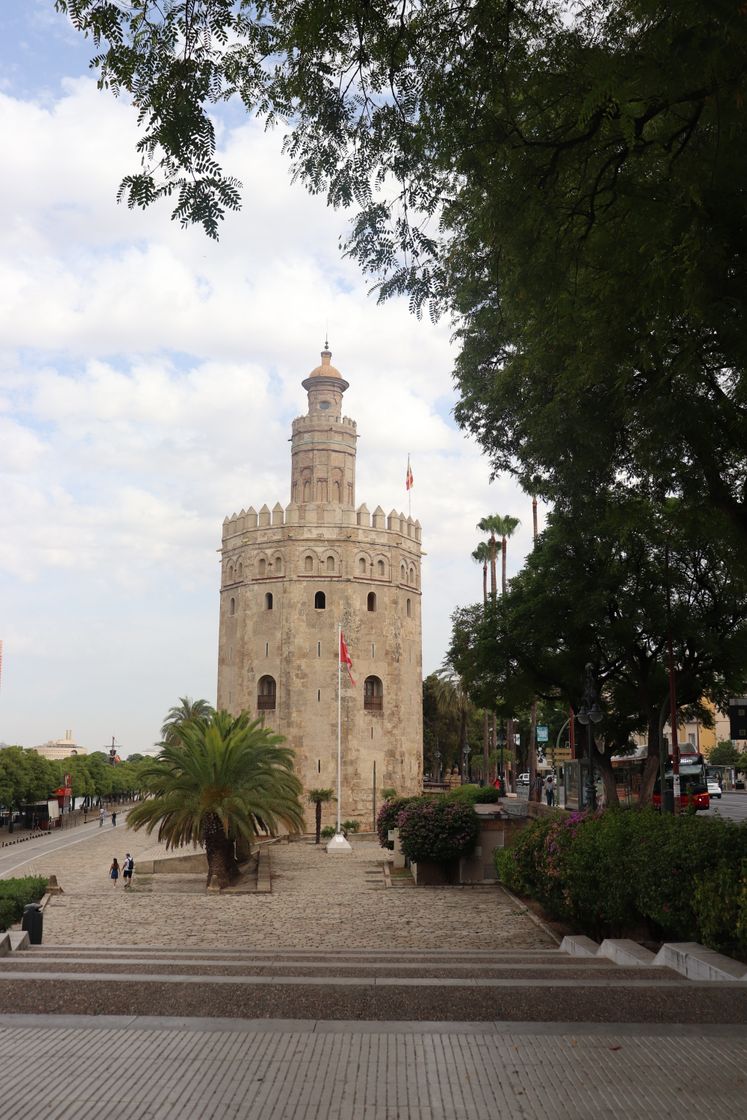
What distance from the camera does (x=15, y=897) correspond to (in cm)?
1441

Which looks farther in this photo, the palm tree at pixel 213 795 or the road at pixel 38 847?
the road at pixel 38 847

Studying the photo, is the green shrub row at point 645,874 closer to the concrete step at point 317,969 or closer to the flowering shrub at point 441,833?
the concrete step at point 317,969

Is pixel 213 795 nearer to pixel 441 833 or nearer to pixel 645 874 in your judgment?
pixel 441 833

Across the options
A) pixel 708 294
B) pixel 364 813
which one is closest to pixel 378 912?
pixel 708 294

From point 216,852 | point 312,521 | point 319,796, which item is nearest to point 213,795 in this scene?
point 216,852

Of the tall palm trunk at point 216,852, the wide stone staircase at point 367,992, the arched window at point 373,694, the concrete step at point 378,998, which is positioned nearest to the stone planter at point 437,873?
the tall palm trunk at point 216,852

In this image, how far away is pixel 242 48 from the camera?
6.71 meters

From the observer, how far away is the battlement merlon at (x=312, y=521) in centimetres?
4844

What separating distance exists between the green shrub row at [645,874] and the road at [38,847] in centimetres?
1976

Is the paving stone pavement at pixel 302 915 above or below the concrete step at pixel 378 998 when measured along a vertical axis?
below

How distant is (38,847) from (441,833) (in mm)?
25767

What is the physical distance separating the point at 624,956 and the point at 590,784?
11.2 m

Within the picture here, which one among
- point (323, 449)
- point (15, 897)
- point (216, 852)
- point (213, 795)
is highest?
point (323, 449)

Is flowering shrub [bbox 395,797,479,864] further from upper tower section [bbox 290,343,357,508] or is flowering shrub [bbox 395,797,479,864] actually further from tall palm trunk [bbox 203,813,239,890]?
upper tower section [bbox 290,343,357,508]
